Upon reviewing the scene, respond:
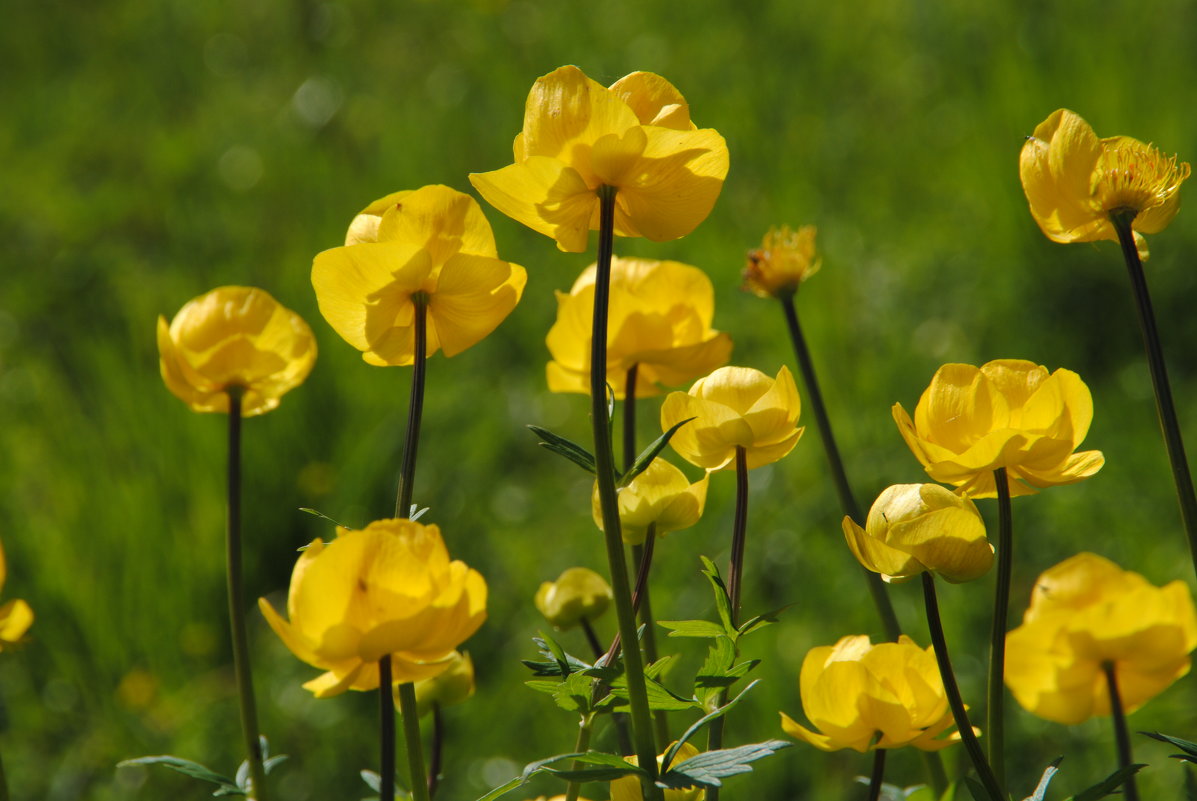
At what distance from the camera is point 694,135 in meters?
0.57

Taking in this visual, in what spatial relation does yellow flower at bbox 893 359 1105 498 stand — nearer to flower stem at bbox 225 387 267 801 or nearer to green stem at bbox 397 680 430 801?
green stem at bbox 397 680 430 801

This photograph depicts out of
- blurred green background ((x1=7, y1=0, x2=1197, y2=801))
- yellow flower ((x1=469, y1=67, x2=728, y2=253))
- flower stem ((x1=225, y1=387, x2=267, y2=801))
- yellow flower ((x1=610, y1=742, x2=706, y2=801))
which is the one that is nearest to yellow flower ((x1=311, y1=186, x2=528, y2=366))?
yellow flower ((x1=469, y1=67, x2=728, y2=253))

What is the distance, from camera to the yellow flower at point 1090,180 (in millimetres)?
643

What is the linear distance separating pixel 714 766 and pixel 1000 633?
0.51 ft

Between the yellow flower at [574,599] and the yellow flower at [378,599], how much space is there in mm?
276

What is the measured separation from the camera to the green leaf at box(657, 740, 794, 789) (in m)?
0.51

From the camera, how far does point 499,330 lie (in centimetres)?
212

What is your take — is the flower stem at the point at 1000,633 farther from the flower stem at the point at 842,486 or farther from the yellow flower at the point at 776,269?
the yellow flower at the point at 776,269

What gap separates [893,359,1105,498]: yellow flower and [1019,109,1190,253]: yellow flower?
9cm

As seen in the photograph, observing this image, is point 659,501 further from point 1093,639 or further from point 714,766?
point 1093,639

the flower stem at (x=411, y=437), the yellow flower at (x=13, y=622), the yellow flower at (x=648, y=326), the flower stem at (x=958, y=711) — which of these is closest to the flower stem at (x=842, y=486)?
the yellow flower at (x=648, y=326)

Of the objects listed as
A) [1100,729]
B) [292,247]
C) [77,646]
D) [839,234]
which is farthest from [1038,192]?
[292,247]

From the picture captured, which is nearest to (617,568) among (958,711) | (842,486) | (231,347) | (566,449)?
(566,449)

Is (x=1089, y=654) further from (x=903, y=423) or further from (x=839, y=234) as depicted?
(x=839, y=234)
